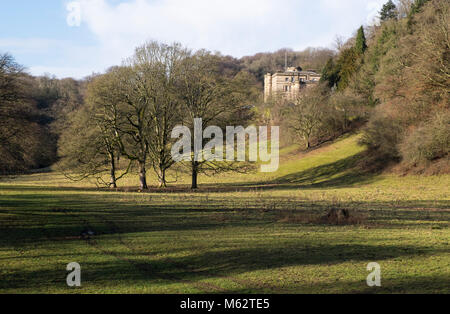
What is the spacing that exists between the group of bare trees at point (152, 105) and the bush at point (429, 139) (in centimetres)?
1566

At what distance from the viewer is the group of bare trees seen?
34438mm

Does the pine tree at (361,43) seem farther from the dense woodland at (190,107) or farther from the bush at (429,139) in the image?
the bush at (429,139)

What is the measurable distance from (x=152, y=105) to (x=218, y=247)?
81.5 feet

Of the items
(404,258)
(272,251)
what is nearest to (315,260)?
(272,251)

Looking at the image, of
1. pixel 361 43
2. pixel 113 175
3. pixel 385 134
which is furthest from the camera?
pixel 361 43

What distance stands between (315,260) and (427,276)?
2.84 meters

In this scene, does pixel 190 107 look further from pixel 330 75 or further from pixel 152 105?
pixel 330 75

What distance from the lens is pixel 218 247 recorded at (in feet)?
40.9

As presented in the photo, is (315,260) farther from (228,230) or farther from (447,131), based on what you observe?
(447,131)
